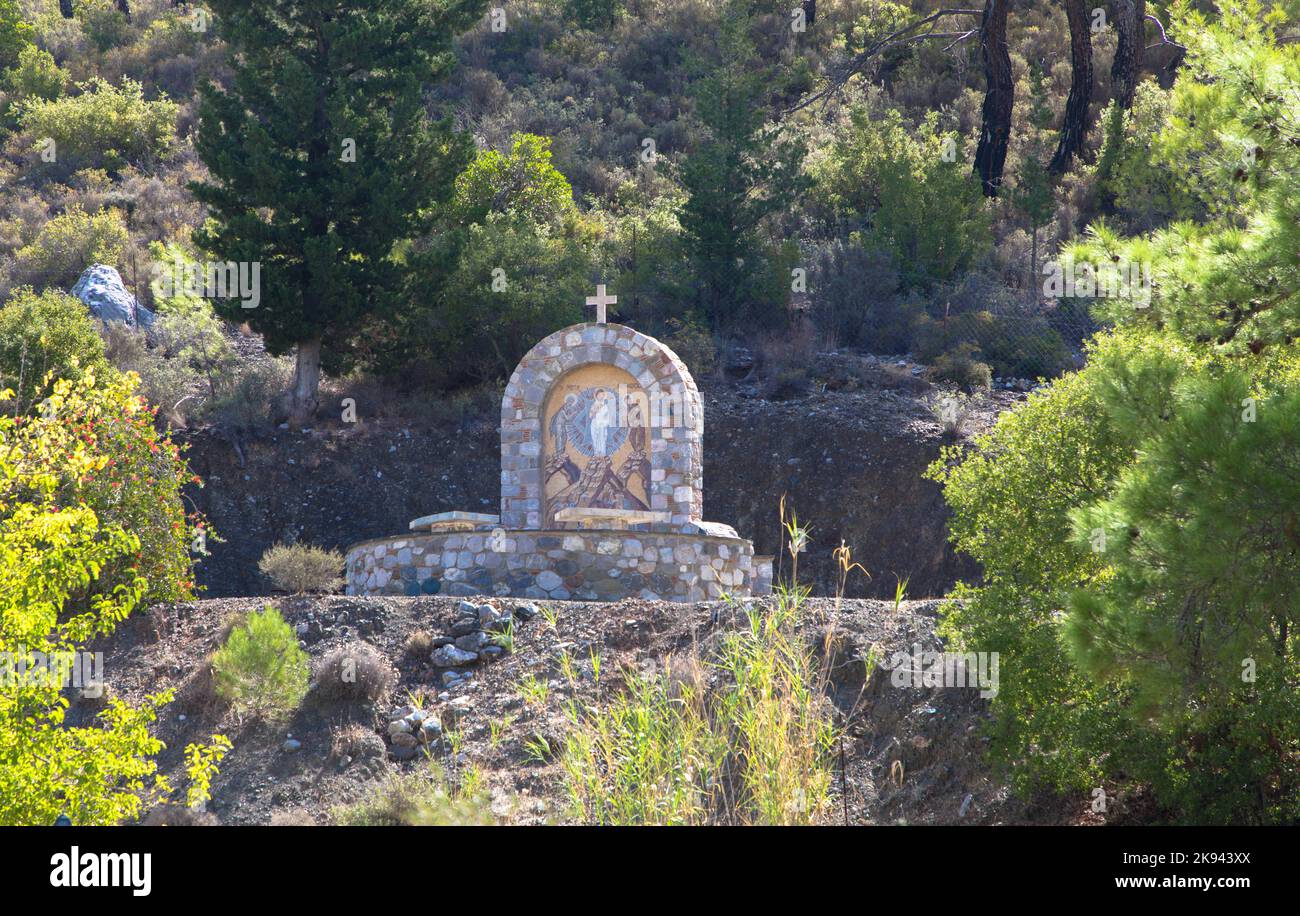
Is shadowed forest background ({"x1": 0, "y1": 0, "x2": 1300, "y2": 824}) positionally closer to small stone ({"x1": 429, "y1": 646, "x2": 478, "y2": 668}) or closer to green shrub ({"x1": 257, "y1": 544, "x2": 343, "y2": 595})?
green shrub ({"x1": 257, "y1": 544, "x2": 343, "y2": 595})

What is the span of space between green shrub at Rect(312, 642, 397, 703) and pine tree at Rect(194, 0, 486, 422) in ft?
43.1

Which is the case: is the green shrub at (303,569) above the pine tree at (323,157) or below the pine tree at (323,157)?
below

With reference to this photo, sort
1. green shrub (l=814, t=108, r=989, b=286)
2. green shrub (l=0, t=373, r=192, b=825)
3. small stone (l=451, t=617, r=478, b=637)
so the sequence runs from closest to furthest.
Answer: green shrub (l=0, t=373, r=192, b=825) < small stone (l=451, t=617, r=478, b=637) < green shrub (l=814, t=108, r=989, b=286)

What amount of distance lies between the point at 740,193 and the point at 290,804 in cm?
1982

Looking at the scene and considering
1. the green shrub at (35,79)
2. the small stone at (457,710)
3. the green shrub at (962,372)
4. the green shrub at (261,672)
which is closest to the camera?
the small stone at (457,710)

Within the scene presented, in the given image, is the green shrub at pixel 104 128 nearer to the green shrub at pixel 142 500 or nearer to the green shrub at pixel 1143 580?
the green shrub at pixel 142 500

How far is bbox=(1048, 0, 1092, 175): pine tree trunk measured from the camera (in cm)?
3453

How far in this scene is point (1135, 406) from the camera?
341 inches

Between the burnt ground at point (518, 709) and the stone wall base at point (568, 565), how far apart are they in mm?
1806

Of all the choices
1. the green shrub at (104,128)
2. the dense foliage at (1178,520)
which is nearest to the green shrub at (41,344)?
the dense foliage at (1178,520)

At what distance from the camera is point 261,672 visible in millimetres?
13234

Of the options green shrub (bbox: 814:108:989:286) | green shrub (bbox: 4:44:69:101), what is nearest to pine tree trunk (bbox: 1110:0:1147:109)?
green shrub (bbox: 814:108:989:286)

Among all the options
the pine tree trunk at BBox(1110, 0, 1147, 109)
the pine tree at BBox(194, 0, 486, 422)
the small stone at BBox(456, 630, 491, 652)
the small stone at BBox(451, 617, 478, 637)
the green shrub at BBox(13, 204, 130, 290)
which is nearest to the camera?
the small stone at BBox(456, 630, 491, 652)

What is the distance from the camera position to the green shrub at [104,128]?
38438 mm
